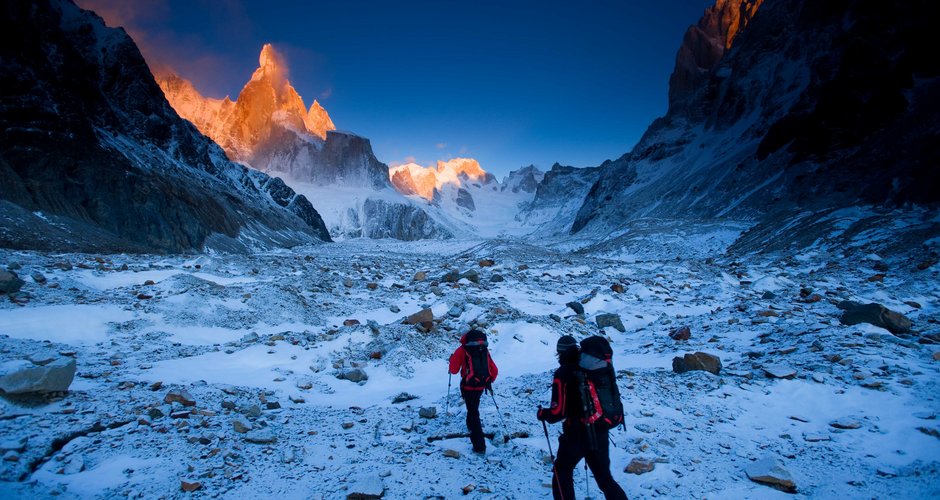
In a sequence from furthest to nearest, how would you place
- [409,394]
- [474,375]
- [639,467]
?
[409,394] < [474,375] < [639,467]

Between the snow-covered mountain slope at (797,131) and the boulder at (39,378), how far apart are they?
33381 mm

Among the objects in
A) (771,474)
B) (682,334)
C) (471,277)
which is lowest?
(771,474)

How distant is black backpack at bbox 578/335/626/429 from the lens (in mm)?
4109

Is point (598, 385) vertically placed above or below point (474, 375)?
above

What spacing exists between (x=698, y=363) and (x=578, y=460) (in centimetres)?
538

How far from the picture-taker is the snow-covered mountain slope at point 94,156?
88.4 ft

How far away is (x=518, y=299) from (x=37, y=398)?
13.1m

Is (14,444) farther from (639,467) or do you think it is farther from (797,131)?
(797,131)

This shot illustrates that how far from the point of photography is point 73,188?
97.5ft

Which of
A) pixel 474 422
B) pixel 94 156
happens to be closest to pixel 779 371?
pixel 474 422

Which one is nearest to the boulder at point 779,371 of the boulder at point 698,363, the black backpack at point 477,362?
the boulder at point 698,363

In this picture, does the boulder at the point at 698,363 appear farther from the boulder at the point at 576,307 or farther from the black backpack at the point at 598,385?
the boulder at the point at 576,307

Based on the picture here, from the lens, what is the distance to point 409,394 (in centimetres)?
816

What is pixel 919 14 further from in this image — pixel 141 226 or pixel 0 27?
pixel 0 27
